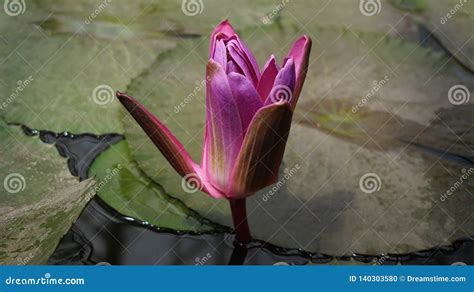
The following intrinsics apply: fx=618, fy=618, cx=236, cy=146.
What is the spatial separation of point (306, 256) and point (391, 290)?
0.22 m

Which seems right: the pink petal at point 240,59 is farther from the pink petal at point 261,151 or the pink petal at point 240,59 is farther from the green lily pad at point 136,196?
the green lily pad at point 136,196

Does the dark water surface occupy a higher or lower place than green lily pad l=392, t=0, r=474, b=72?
lower

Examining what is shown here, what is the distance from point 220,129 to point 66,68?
1.64 feet

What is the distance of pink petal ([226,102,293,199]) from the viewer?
90 centimetres

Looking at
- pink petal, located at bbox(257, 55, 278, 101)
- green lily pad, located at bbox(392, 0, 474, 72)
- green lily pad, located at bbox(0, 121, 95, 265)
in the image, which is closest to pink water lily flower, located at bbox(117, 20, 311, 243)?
pink petal, located at bbox(257, 55, 278, 101)

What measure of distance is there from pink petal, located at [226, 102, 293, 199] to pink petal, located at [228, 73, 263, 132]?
34 millimetres

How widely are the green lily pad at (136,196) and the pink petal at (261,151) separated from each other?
0.39 feet

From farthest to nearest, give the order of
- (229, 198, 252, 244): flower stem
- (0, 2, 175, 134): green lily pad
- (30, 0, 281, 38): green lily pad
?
(30, 0, 281, 38): green lily pad, (0, 2, 175, 134): green lily pad, (229, 198, 252, 244): flower stem

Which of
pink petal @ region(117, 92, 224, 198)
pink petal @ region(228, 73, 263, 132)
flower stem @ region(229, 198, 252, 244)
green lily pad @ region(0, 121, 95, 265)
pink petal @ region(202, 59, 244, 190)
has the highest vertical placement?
pink petal @ region(228, 73, 263, 132)

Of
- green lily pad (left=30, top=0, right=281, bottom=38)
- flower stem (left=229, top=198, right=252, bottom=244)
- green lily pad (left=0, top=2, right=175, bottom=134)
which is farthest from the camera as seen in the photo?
green lily pad (left=30, top=0, right=281, bottom=38)

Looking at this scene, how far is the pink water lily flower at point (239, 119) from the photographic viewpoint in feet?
3.01

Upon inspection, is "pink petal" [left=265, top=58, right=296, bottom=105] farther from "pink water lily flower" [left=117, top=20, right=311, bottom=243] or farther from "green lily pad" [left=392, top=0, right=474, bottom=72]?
"green lily pad" [left=392, top=0, right=474, bottom=72]

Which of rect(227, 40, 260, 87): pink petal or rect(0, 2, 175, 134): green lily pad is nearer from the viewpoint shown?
rect(227, 40, 260, 87): pink petal

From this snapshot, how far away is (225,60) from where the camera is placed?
93cm
